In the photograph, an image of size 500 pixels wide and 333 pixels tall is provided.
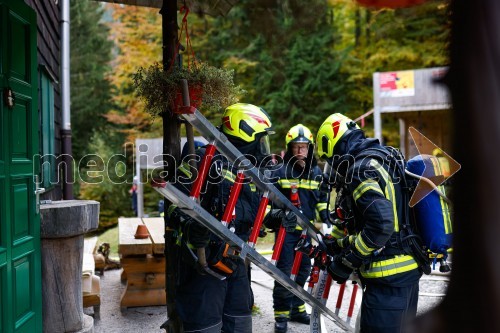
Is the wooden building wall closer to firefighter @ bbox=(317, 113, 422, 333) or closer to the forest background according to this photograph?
firefighter @ bbox=(317, 113, 422, 333)

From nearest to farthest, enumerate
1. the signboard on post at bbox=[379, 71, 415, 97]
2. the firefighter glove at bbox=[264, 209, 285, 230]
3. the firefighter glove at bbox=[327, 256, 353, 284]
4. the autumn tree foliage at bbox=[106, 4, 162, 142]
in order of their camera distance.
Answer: the firefighter glove at bbox=[327, 256, 353, 284], the firefighter glove at bbox=[264, 209, 285, 230], the signboard on post at bbox=[379, 71, 415, 97], the autumn tree foliage at bbox=[106, 4, 162, 142]

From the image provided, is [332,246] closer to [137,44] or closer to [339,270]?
[339,270]

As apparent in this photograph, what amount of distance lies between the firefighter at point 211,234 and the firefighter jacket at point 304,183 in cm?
226

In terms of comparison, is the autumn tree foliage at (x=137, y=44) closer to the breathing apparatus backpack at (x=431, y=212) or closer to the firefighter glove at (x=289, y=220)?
the firefighter glove at (x=289, y=220)

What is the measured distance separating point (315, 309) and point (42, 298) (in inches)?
87.0

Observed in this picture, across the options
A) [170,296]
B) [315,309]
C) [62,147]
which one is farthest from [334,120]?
[62,147]

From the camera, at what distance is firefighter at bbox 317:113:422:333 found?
11.9ft

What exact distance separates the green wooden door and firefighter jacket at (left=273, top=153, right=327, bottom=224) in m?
3.09

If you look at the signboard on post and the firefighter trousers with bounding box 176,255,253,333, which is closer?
the firefighter trousers with bounding box 176,255,253,333

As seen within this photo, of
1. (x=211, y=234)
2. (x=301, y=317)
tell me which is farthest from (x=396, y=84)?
(x=211, y=234)

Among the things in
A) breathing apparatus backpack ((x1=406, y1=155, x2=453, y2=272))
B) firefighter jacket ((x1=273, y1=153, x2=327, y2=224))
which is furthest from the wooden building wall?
breathing apparatus backpack ((x1=406, y1=155, x2=453, y2=272))

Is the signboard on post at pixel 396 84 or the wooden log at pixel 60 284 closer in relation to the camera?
the wooden log at pixel 60 284

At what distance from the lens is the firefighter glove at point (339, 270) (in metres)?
4.09

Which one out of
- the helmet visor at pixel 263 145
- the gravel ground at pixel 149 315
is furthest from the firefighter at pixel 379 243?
the gravel ground at pixel 149 315
